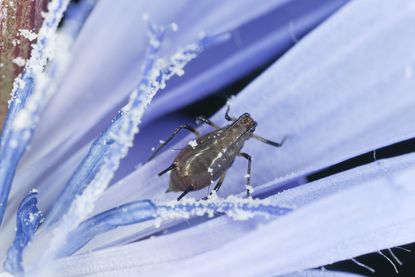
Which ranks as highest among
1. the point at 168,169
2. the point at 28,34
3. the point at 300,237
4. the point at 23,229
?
the point at 28,34

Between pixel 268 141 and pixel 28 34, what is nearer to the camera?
pixel 28 34

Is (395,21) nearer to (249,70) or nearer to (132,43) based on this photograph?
(249,70)

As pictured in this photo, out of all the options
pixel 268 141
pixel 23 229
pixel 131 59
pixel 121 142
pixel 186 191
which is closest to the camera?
pixel 121 142

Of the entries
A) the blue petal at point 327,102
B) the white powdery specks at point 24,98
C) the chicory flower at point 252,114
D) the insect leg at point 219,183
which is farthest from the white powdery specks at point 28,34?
the insect leg at point 219,183

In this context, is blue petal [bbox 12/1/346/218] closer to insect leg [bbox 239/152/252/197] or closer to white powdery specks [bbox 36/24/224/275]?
insect leg [bbox 239/152/252/197]

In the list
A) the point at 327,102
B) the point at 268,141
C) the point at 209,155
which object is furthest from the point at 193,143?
the point at 327,102

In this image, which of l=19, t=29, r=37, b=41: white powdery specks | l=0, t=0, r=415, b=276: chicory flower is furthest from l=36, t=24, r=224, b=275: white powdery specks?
l=19, t=29, r=37, b=41: white powdery specks

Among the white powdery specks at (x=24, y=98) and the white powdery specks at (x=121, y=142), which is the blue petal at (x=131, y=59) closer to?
the white powdery specks at (x=24, y=98)

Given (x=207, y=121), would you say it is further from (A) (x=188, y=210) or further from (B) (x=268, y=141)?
(A) (x=188, y=210)
